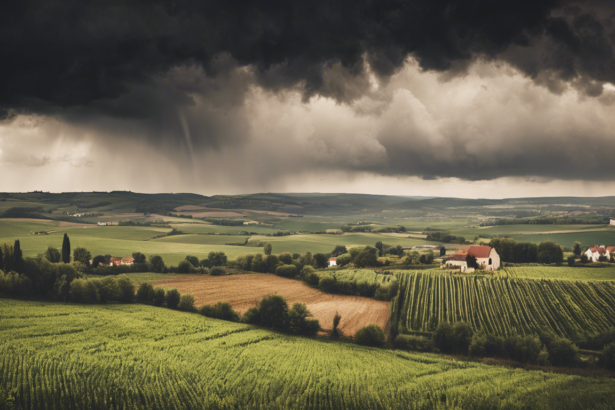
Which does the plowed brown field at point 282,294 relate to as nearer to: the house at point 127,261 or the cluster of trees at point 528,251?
the house at point 127,261

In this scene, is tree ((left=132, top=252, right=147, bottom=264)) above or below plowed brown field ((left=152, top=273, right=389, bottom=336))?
above

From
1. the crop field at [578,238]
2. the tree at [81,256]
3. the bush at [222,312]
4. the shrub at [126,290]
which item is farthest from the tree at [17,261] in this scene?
the crop field at [578,238]

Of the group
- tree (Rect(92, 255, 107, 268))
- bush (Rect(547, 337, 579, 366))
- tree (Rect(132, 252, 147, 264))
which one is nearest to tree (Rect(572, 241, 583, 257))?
bush (Rect(547, 337, 579, 366))

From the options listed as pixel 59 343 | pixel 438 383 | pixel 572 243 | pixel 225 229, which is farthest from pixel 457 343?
pixel 225 229

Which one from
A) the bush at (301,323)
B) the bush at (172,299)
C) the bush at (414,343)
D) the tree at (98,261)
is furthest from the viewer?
the tree at (98,261)

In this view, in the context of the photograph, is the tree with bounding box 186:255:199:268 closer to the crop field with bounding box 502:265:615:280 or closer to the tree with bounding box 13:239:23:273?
the tree with bounding box 13:239:23:273

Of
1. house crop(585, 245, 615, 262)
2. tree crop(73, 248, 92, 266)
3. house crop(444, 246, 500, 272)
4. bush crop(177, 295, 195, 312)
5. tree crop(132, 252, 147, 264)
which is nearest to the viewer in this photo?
bush crop(177, 295, 195, 312)

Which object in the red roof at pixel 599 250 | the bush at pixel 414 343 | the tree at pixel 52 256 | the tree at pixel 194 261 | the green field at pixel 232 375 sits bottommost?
the bush at pixel 414 343
